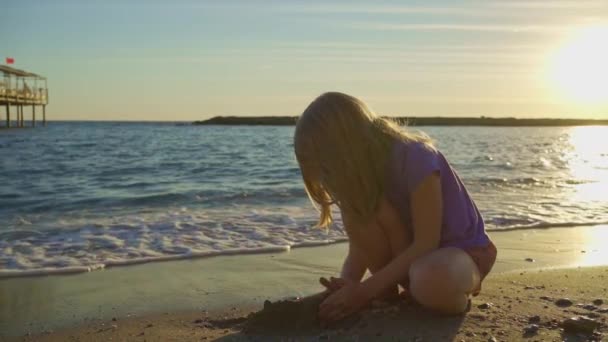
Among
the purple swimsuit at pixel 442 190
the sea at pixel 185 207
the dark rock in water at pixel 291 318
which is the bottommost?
the sea at pixel 185 207

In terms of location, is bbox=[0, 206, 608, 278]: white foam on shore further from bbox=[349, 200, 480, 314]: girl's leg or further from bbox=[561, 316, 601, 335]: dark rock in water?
bbox=[561, 316, 601, 335]: dark rock in water

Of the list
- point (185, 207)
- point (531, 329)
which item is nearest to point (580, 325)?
point (531, 329)

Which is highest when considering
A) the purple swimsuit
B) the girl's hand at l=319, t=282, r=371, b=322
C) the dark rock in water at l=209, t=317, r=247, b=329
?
the purple swimsuit

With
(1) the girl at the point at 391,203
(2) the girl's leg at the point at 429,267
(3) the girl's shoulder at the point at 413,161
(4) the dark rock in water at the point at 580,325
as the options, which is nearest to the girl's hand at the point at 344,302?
(1) the girl at the point at 391,203

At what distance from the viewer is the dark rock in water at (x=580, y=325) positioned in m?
2.55

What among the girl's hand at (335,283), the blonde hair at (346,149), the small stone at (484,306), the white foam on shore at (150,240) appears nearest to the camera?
the blonde hair at (346,149)

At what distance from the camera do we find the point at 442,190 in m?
2.57

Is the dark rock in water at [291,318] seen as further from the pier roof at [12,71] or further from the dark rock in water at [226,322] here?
the pier roof at [12,71]

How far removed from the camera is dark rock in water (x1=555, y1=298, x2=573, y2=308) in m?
3.05

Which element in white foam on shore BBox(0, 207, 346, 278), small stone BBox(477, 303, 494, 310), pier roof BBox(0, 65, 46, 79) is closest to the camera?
small stone BBox(477, 303, 494, 310)

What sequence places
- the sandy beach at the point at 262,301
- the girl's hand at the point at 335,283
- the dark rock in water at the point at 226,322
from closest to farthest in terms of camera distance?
the sandy beach at the point at 262,301 → the girl's hand at the point at 335,283 → the dark rock in water at the point at 226,322

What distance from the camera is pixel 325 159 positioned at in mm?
2402

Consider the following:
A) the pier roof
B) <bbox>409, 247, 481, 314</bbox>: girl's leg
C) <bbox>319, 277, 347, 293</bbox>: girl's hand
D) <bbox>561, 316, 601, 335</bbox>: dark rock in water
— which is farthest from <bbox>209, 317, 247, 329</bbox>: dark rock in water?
the pier roof

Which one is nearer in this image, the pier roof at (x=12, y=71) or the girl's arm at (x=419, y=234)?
the girl's arm at (x=419, y=234)
